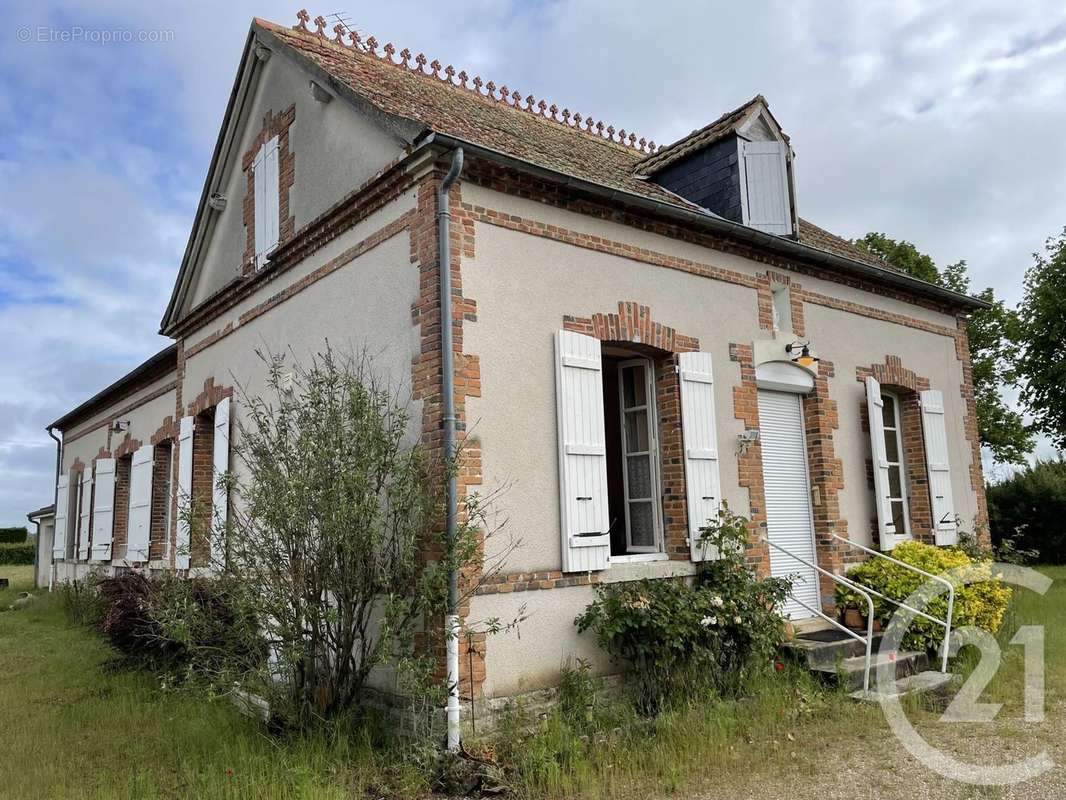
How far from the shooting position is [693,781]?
510cm

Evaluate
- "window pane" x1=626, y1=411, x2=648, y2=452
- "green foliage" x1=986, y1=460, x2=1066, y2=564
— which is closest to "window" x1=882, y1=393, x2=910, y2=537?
"window pane" x1=626, y1=411, x2=648, y2=452

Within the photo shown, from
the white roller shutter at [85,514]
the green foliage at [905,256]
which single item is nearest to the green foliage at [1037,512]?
the green foliage at [905,256]

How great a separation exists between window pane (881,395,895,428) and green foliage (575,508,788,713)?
413 cm

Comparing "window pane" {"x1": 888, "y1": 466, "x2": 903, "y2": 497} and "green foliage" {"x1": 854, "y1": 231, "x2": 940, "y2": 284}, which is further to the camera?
"green foliage" {"x1": 854, "y1": 231, "x2": 940, "y2": 284}

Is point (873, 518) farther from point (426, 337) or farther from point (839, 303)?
point (426, 337)

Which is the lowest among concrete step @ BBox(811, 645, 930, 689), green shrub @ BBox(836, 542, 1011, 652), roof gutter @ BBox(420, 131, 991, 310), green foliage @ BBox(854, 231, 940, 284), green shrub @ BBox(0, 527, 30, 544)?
concrete step @ BBox(811, 645, 930, 689)

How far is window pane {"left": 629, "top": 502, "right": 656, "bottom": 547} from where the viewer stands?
7.45 meters

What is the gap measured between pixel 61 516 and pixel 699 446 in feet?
52.3

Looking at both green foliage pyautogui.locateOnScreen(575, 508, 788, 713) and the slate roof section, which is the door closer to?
green foliage pyautogui.locateOnScreen(575, 508, 788, 713)

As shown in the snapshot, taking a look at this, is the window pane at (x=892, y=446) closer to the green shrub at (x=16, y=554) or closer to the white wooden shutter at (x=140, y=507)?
the white wooden shutter at (x=140, y=507)

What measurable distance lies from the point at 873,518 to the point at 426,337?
5847mm

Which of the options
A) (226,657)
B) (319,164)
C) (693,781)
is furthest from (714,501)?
(319,164)

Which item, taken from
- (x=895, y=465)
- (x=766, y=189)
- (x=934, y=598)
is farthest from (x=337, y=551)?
(x=895, y=465)

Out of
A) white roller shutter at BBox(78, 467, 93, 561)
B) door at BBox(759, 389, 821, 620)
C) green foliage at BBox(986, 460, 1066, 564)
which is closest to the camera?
door at BBox(759, 389, 821, 620)
